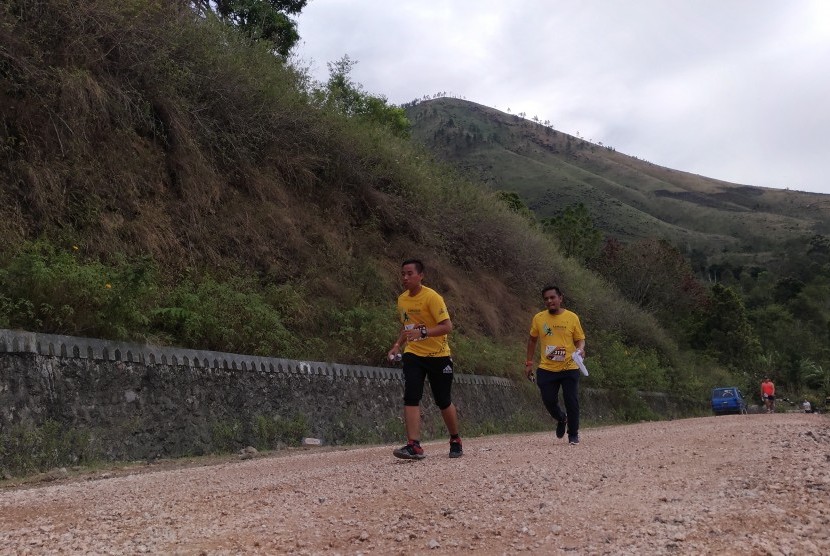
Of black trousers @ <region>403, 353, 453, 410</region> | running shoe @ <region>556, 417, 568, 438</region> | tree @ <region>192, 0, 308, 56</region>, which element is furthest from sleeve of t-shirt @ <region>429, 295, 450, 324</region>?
tree @ <region>192, 0, 308, 56</region>

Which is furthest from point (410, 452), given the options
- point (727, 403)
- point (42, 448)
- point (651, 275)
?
point (651, 275)

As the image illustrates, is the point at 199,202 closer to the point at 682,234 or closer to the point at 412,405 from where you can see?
the point at 412,405

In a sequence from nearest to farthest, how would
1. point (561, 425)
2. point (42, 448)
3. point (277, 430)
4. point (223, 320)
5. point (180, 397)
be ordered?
point (42, 448) → point (561, 425) → point (180, 397) → point (277, 430) → point (223, 320)

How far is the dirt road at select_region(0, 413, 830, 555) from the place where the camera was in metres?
3.90

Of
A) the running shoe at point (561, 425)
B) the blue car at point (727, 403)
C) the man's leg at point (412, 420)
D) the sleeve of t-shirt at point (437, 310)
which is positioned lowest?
the blue car at point (727, 403)

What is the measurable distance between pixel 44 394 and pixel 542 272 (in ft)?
75.0

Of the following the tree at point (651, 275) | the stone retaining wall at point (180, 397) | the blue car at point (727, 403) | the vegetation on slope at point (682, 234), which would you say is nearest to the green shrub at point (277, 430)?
the stone retaining wall at point (180, 397)

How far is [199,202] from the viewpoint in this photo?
15422mm

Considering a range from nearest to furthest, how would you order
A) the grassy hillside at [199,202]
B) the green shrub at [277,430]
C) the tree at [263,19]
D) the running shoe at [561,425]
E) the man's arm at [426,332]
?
1. the man's arm at [426,332]
2. the running shoe at [561,425]
3. the grassy hillside at [199,202]
4. the green shrub at [277,430]
5. the tree at [263,19]

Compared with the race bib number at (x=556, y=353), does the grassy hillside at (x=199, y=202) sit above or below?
above

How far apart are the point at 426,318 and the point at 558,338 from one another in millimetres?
2313

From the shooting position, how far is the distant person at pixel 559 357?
9.30 m

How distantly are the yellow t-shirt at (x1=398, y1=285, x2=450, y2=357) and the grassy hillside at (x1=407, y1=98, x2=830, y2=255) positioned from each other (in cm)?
8240

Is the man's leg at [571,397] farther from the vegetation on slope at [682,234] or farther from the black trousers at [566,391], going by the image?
the vegetation on slope at [682,234]
